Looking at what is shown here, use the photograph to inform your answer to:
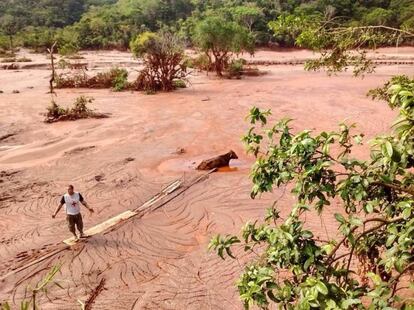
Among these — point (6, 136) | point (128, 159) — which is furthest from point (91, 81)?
point (128, 159)

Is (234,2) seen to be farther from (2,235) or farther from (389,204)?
(389,204)

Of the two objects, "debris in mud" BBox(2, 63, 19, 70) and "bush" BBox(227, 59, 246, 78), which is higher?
"debris in mud" BBox(2, 63, 19, 70)

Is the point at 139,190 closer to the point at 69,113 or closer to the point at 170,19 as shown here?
the point at 69,113

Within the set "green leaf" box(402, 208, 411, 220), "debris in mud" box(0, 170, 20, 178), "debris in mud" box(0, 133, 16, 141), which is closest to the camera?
"green leaf" box(402, 208, 411, 220)

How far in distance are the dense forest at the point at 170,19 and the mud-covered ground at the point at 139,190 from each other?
1143 inches

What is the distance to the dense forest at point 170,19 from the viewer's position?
5488cm

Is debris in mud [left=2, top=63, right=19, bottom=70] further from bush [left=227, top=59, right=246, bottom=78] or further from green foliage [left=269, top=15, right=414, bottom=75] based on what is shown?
green foliage [left=269, top=15, right=414, bottom=75]

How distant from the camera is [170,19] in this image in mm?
68125

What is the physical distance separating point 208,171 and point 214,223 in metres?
3.64

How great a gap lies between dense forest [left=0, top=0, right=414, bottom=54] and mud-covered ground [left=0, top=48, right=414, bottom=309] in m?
29.0

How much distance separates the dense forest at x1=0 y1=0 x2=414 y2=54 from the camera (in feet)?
180

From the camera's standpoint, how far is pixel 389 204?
3.68m

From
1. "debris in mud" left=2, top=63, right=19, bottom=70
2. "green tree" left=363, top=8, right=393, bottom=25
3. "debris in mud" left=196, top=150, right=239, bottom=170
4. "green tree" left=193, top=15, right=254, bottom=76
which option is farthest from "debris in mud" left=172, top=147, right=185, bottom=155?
"green tree" left=363, top=8, right=393, bottom=25

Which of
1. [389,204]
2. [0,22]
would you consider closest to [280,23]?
[389,204]
